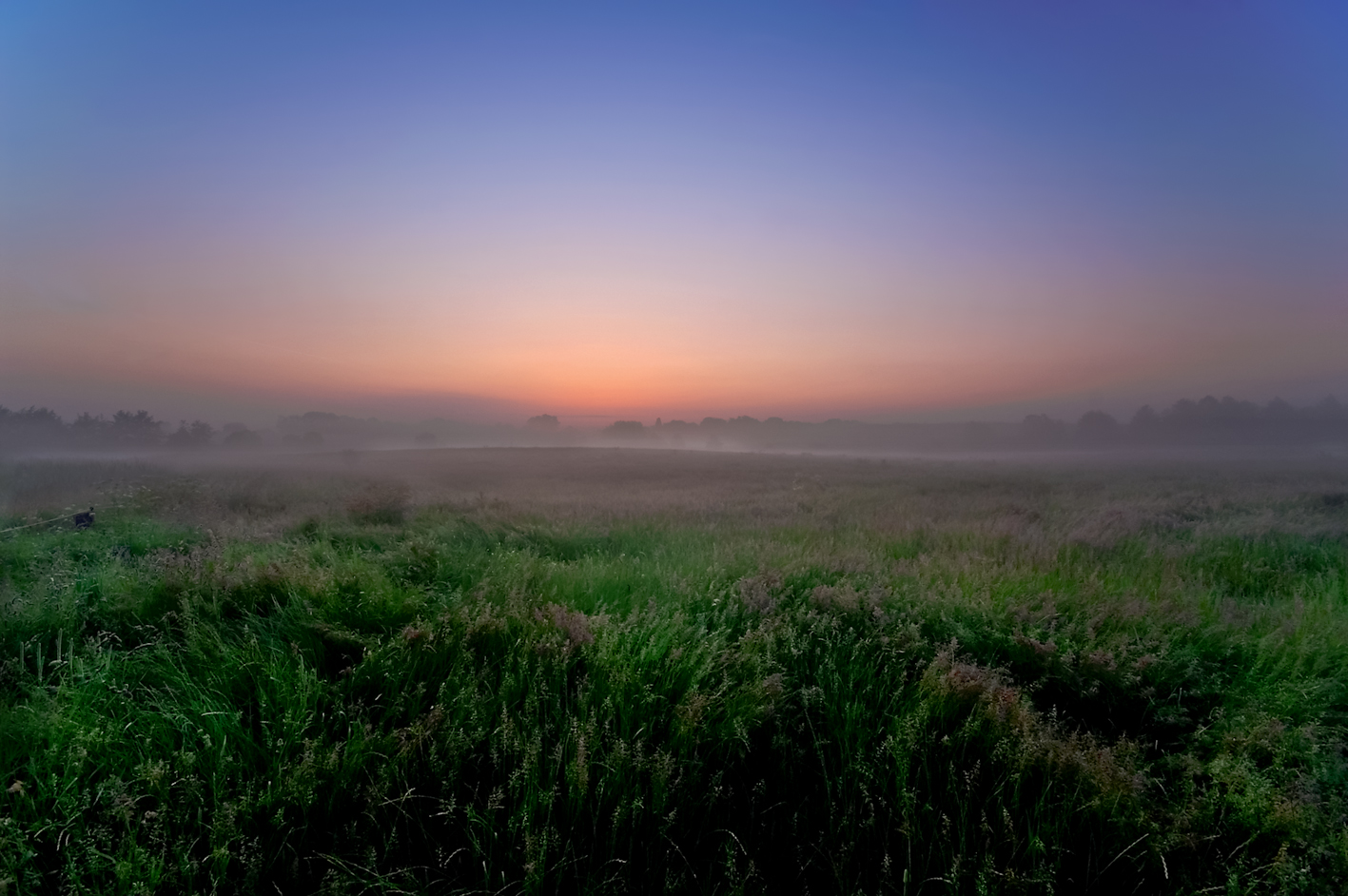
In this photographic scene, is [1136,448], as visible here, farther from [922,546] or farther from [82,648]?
[82,648]

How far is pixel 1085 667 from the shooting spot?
3877 mm

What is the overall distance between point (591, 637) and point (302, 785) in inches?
65.5

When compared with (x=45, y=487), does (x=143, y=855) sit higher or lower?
lower

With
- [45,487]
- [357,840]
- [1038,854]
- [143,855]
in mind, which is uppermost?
[45,487]

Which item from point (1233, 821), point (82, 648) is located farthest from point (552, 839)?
point (82, 648)

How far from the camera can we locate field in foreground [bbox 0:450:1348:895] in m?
2.28

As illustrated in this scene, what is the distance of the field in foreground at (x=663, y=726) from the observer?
2279 millimetres

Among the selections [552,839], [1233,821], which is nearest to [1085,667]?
[1233,821]

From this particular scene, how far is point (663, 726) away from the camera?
3008mm

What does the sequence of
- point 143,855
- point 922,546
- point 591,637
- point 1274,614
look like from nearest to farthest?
1. point 143,855
2. point 591,637
3. point 1274,614
4. point 922,546

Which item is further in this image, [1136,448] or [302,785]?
[1136,448]

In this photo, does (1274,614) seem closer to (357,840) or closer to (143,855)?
(357,840)

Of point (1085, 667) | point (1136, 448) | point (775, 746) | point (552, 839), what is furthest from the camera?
point (1136, 448)

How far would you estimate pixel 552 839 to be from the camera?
2246 millimetres
